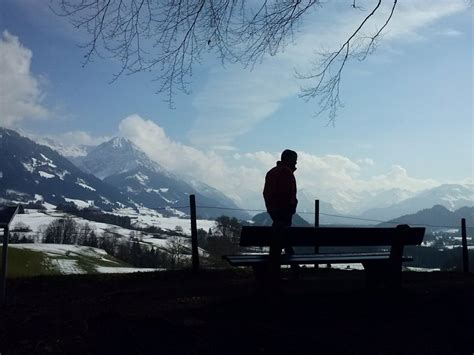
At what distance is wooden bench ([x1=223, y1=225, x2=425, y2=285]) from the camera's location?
620 cm

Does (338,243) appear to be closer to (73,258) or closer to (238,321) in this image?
(238,321)

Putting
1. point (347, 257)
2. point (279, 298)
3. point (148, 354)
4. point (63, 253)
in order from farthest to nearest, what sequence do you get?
point (63, 253)
point (347, 257)
point (279, 298)
point (148, 354)

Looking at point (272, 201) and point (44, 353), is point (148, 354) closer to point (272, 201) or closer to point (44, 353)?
point (44, 353)

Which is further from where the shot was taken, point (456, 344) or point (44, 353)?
point (456, 344)

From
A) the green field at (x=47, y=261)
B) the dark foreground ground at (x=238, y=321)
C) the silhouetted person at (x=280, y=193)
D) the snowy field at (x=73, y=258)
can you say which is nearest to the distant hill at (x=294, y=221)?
the silhouetted person at (x=280, y=193)

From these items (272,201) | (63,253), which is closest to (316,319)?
(272,201)

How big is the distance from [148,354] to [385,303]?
333 cm

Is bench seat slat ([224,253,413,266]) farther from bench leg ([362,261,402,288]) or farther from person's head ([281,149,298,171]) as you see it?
person's head ([281,149,298,171])

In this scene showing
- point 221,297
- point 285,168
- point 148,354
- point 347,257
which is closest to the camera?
point 148,354

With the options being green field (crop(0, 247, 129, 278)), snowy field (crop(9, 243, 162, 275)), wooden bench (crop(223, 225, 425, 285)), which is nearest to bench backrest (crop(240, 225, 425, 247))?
wooden bench (crop(223, 225, 425, 285))

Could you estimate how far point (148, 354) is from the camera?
385 cm

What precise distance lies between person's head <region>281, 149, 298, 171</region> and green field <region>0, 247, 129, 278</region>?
70.3 metres

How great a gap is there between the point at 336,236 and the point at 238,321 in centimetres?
227

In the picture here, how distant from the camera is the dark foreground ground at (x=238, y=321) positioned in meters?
4.16
